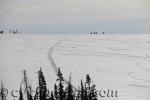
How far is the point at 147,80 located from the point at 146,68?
120 inches

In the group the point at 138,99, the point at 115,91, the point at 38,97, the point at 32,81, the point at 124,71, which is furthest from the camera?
the point at 124,71

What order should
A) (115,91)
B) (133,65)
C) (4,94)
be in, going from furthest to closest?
(133,65), (115,91), (4,94)

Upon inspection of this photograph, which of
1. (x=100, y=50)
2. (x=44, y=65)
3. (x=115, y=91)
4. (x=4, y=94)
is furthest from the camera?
(x=100, y=50)

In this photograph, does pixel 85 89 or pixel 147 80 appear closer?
pixel 85 89

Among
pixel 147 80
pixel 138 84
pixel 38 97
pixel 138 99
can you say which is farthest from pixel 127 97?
pixel 38 97

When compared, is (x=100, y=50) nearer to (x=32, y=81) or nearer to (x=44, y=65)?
(x=44, y=65)

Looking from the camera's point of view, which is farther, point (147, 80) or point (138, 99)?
point (147, 80)

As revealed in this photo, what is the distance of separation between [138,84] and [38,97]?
10.1m

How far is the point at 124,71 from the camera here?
2511 cm

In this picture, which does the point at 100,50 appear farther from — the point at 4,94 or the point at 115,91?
the point at 4,94

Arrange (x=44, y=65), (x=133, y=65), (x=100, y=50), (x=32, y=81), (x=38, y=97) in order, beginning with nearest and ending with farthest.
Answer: (x=38, y=97) < (x=32, y=81) < (x=44, y=65) < (x=133, y=65) < (x=100, y=50)

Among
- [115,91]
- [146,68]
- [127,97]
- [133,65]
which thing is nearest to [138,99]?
A: [127,97]

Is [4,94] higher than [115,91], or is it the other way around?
[4,94]

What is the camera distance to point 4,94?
1154 cm
